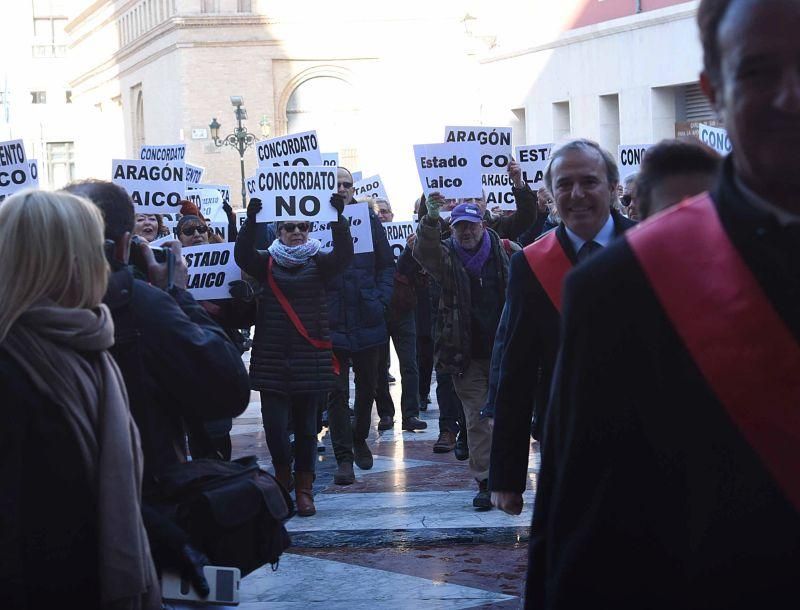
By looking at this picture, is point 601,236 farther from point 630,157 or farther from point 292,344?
point 630,157

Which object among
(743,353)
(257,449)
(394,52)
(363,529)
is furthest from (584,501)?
(394,52)

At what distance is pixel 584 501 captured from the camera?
1.95m

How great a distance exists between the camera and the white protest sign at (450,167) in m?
12.4

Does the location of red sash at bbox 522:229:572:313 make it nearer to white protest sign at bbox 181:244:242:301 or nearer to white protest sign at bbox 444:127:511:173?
white protest sign at bbox 181:244:242:301

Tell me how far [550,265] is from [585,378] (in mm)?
3047

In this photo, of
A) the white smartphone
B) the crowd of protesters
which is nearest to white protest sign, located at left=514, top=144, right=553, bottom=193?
the crowd of protesters

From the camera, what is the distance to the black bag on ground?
377cm

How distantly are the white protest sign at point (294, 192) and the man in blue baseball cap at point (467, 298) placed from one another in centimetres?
110

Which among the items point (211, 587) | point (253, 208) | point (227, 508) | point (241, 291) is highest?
point (253, 208)

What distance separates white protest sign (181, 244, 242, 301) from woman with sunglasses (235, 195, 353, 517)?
0.80ft

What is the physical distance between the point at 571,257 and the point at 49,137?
73918 mm

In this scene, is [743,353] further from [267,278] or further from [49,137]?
[49,137]

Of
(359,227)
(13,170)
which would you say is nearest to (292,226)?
(359,227)

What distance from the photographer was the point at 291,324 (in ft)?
29.5
